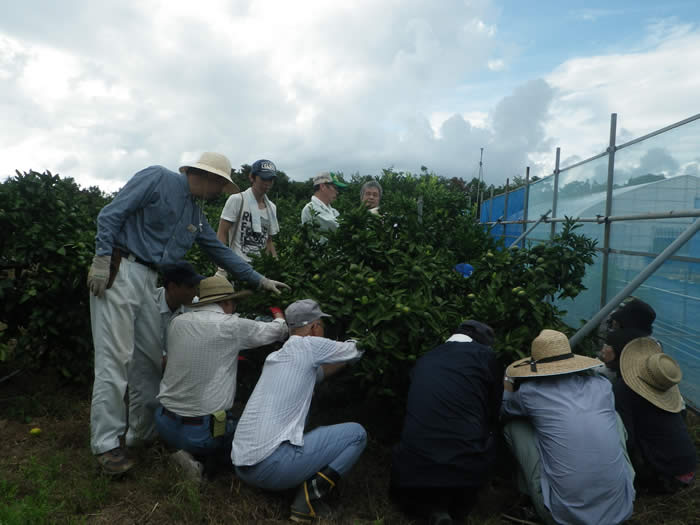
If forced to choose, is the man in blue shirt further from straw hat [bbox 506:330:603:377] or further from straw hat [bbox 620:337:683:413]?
straw hat [bbox 620:337:683:413]

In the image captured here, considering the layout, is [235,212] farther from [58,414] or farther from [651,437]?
[651,437]

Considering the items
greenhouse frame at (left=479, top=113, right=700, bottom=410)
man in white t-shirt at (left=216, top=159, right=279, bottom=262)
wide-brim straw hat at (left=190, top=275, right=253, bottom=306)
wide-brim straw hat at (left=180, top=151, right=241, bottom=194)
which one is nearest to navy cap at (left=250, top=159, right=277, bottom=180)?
man in white t-shirt at (left=216, top=159, right=279, bottom=262)

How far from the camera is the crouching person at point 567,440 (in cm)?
263

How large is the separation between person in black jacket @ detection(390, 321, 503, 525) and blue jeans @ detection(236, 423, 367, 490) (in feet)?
1.01

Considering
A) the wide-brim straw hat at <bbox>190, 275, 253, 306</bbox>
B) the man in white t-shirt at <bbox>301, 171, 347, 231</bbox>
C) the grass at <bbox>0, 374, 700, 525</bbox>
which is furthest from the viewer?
the man in white t-shirt at <bbox>301, 171, 347, 231</bbox>

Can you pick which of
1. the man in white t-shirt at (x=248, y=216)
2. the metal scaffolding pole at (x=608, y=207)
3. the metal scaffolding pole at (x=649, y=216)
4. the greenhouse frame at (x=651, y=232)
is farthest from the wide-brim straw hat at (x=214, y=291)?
the metal scaffolding pole at (x=608, y=207)

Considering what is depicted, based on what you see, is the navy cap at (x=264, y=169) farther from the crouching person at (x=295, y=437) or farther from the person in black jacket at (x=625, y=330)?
the person in black jacket at (x=625, y=330)

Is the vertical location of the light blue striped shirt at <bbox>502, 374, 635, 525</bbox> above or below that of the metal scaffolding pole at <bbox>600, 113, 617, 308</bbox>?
below

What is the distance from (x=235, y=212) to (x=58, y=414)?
2.26 metres

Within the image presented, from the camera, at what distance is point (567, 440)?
2691 millimetres

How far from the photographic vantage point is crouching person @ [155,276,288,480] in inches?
118

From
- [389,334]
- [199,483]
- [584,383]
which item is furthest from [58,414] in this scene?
[584,383]

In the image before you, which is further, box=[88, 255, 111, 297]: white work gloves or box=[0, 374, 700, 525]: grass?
box=[88, 255, 111, 297]: white work gloves

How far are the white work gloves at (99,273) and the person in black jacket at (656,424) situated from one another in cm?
341
